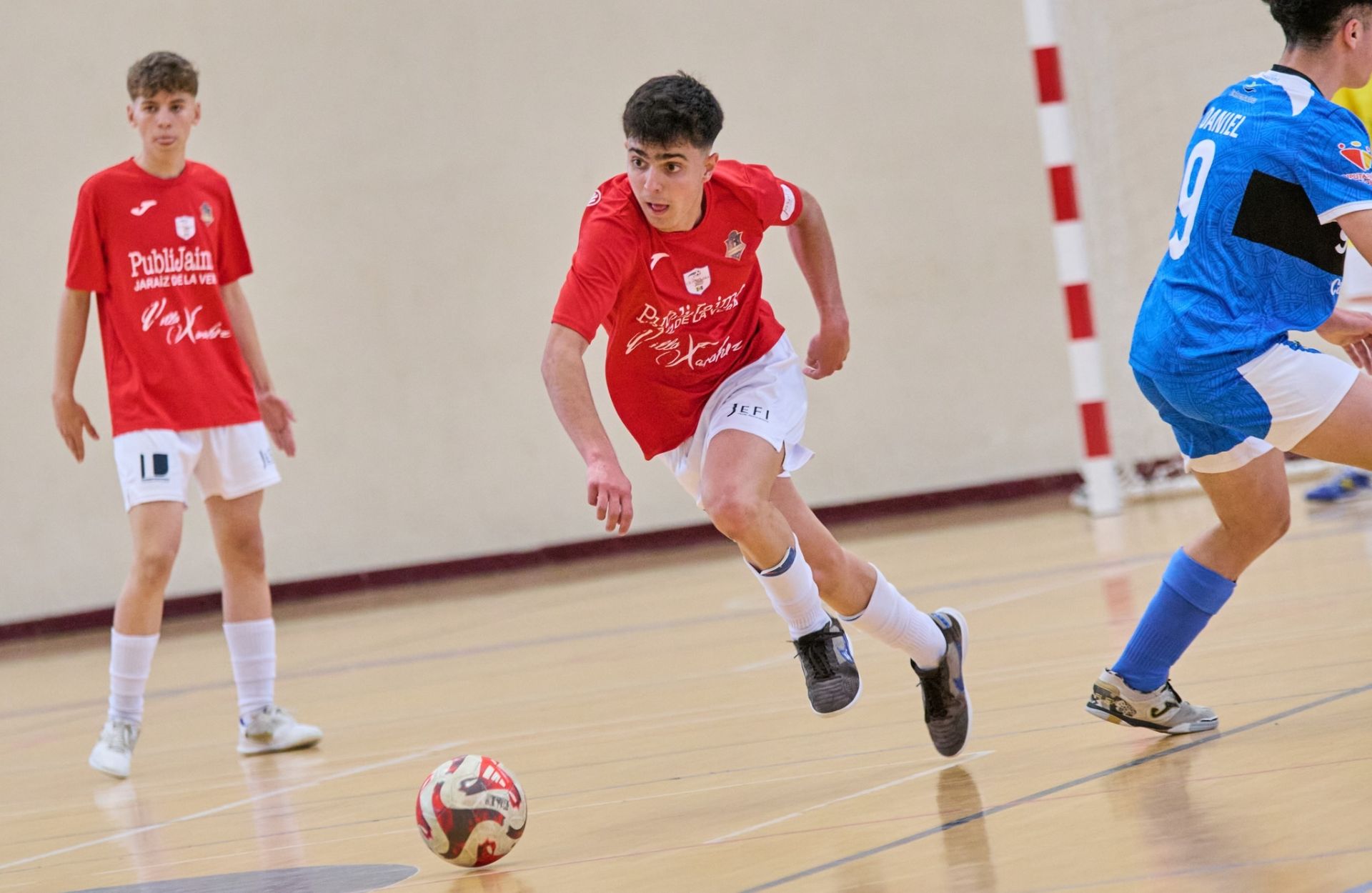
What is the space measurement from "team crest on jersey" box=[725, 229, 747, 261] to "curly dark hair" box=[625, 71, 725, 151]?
0.27m

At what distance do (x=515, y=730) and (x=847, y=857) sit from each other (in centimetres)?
209

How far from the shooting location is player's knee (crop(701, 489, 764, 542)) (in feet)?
10.5

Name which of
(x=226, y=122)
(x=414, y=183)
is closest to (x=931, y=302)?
(x=414, y=183)

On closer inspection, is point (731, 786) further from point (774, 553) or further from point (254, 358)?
point (254, 358)

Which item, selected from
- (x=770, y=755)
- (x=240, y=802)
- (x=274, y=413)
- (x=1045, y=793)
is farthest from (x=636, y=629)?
(x=1045, y=793)

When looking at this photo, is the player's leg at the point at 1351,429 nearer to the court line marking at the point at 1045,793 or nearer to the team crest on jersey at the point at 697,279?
the court line marking at the point at 1045,793

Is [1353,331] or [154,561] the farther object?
[154,561]

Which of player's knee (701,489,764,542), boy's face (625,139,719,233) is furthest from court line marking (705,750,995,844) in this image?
boy's face (625,139,719,233)

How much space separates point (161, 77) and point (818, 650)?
104 inches

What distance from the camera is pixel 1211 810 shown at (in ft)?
8.20

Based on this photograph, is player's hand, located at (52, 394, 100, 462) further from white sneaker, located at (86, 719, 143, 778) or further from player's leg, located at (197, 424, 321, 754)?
white sneaker, located at (86, 719, 143, 778)

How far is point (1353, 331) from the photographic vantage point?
307cm

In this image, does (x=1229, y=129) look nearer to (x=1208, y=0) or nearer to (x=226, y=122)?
(x=1208, y=0)

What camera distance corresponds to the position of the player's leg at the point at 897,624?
3.31 metres
